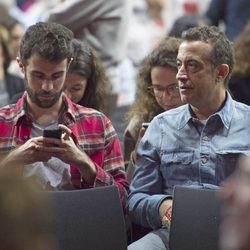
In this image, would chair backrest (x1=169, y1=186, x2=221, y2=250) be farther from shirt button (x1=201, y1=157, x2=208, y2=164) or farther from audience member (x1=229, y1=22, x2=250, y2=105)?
audience member (x1=229, y1=22, x2=250, y2=105)

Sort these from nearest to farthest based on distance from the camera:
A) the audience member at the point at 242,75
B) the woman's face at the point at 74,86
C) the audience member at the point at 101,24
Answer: the woman's face at the point at 74,86, the audience member at the point at 242,75, the audience member at the point at 101,24

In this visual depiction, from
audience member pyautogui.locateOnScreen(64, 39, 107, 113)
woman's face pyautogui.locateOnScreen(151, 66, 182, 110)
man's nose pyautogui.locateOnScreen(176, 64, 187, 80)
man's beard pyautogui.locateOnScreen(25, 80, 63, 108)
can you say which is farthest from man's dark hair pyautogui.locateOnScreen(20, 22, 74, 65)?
woman's face pyautogui.locateOnScreen(151, 66, 182, 110)

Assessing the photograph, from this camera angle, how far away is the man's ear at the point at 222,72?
3.45 meters

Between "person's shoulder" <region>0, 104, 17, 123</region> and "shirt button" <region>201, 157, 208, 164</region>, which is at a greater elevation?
"person's shoulder" <region>0, 104, 17, 123</region>

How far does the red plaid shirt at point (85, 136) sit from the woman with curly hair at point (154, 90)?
35cm

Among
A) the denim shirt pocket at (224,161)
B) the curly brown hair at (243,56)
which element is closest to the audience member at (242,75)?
the curly brown hair at (243,56)

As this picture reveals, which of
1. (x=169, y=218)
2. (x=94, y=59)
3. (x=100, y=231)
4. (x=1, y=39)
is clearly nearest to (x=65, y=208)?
(x=100, y=231)

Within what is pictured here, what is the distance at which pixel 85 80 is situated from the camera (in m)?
3.79

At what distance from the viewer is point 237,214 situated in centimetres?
140

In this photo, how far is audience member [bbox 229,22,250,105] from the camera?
15.2ft

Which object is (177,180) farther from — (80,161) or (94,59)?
(94,59)

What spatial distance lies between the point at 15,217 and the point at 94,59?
2.59 metres

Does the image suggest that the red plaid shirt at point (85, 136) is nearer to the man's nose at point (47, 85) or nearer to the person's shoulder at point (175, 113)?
the man's nose at point (47, 85)

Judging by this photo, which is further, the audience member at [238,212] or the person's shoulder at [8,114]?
the person's shoulder at [8,114]
